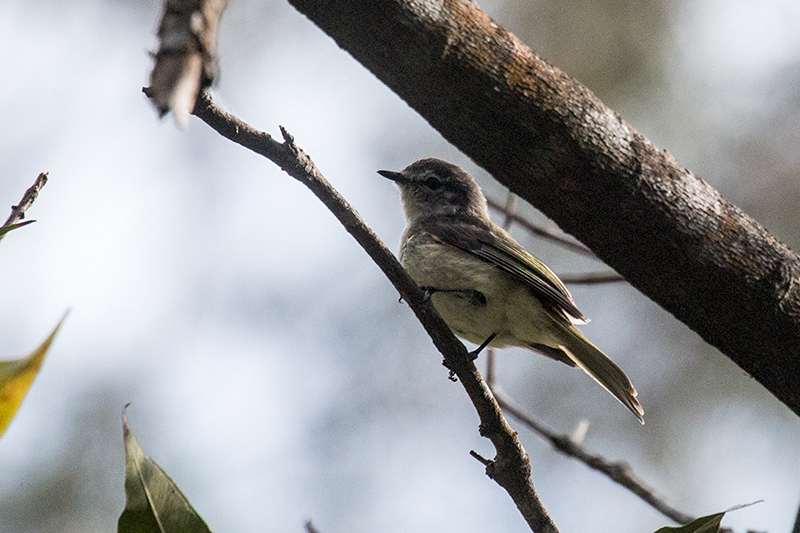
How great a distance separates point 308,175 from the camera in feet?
8.71

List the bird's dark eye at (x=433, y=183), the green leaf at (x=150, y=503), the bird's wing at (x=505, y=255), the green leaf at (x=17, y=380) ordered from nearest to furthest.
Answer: the green leaf at (x=17, y=380) < the green leaf at (x=150, y=503) < the bird's wing at (x=505, y=255) < the bird's dark eye at (x=433, y=183)

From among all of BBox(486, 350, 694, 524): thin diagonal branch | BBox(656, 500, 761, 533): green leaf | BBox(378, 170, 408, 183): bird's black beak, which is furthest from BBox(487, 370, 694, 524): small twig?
BBox(378, 170, 408, 183): bird's black beak

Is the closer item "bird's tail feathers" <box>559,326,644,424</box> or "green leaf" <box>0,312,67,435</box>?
"green leaf" <box>0,312,67,435</box>

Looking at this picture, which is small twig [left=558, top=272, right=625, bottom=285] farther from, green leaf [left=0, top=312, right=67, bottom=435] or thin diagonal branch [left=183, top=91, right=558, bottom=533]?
green leaf [left=0, top=312, right=67, bottom=435]

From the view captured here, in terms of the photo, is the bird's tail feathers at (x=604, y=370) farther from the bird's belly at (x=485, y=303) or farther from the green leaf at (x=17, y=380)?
the green leaf at (x=17, y=380)

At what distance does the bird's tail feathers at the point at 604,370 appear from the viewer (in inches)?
167

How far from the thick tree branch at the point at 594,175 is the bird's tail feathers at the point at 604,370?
2.75 ft

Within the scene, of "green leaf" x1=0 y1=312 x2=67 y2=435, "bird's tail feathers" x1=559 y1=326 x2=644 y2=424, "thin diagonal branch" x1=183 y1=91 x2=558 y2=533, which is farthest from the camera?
"bird's tail feathers" x1=559 y1=326 x2=644 y2=424

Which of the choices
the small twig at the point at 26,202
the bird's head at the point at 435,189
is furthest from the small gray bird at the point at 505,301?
the small twig at the point at 26,202

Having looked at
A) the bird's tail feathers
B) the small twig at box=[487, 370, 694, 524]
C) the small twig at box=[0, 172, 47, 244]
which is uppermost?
the bird's tail feathers

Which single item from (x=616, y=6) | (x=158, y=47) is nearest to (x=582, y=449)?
(x=158, y=47)

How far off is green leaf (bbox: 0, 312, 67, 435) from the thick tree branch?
1.90m

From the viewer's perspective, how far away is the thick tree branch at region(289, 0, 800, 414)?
304 cm

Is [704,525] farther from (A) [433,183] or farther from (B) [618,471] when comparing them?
(A) [433,183]
